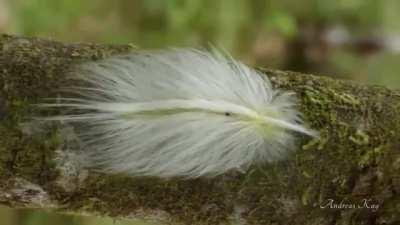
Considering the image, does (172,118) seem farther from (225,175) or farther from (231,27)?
(231,27)

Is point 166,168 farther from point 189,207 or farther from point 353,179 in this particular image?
point 353,179

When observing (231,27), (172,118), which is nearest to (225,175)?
(172,118)

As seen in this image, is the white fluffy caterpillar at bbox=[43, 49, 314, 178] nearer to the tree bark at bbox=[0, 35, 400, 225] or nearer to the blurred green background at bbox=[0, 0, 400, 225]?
the tree bark at bbox=[0, 35, 400, 225]

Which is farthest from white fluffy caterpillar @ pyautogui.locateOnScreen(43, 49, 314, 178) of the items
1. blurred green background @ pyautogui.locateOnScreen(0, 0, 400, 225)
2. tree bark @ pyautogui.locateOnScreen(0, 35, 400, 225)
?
blurred green background @ pyautogui.locateOnScreen(0, 0, 400, 225)

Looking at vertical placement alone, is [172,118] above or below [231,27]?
below

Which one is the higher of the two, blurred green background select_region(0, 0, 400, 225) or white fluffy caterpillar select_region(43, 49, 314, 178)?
blurred green background select_region(0, 0, 400, 225)
